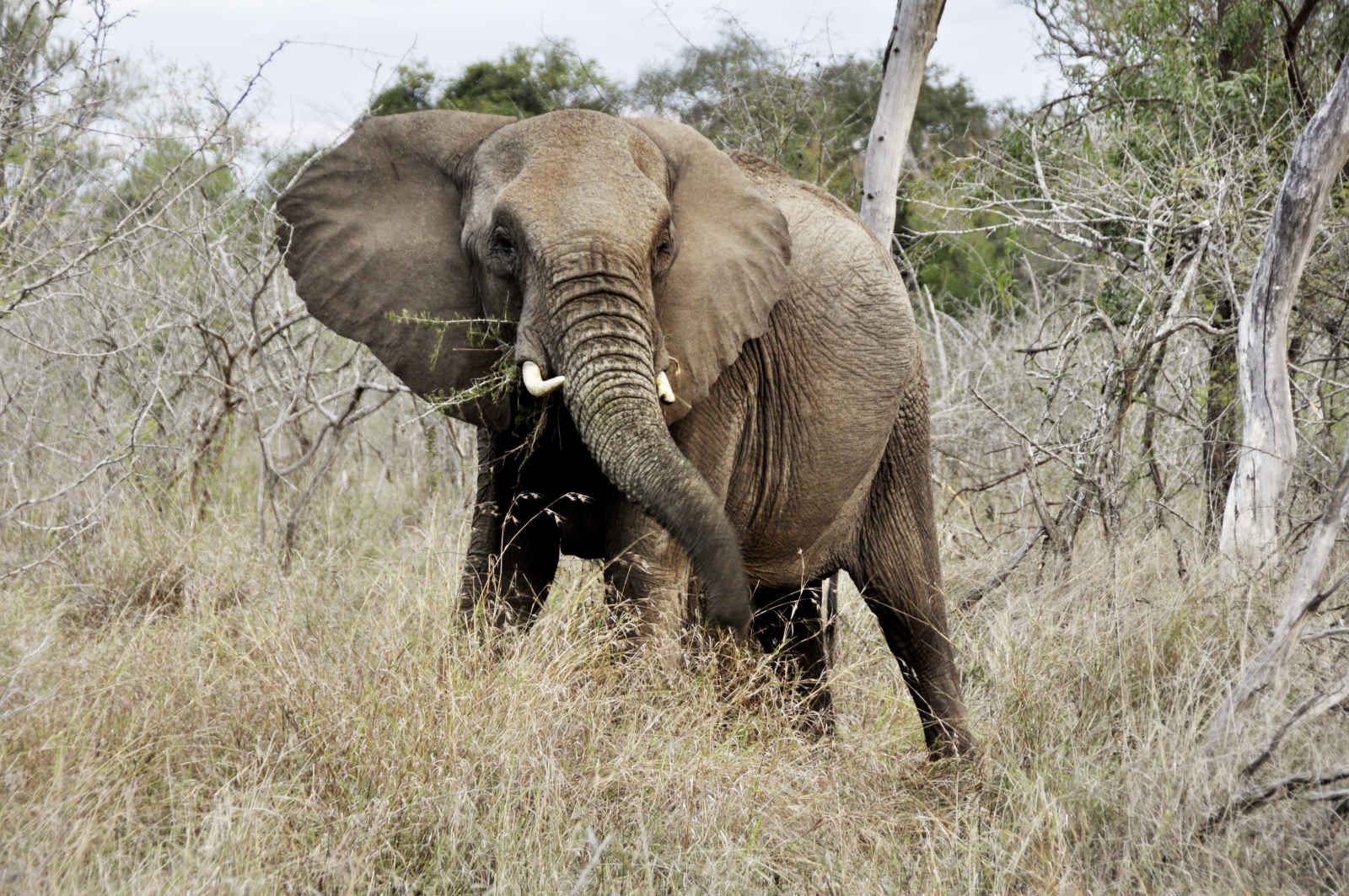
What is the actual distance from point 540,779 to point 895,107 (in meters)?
4.23

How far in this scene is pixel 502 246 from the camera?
13.0ft

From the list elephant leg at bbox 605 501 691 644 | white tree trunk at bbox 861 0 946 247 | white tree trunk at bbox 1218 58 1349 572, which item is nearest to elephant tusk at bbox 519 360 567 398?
elephant leg at bbox 605 501 691 644

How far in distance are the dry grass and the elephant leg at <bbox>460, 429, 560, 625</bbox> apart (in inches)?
5.5

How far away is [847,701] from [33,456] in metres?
4.13

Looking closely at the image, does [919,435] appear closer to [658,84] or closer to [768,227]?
[768,227]

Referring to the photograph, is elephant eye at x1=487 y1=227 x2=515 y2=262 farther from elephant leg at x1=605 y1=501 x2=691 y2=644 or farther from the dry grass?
the dry grass

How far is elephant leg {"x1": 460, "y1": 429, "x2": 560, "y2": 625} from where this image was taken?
436cm

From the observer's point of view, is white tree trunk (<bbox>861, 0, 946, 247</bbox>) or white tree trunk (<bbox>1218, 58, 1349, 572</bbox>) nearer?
white tree trunk (<bbox>1218, 58, 1349, 572</bbox>)

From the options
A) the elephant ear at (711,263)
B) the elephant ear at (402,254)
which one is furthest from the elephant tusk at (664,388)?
the elephant ear at (402,254)

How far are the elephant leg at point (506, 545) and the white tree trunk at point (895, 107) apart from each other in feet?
9.31

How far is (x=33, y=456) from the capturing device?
7055mm

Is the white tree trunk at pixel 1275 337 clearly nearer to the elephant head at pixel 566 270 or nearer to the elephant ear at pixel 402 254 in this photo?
the elephant head at pixel 566 270

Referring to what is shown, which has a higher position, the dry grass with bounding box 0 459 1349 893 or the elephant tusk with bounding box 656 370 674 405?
the elephant tusk with bounding box 656 370 674 405

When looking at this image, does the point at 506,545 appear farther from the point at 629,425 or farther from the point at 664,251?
the point at 664,251
